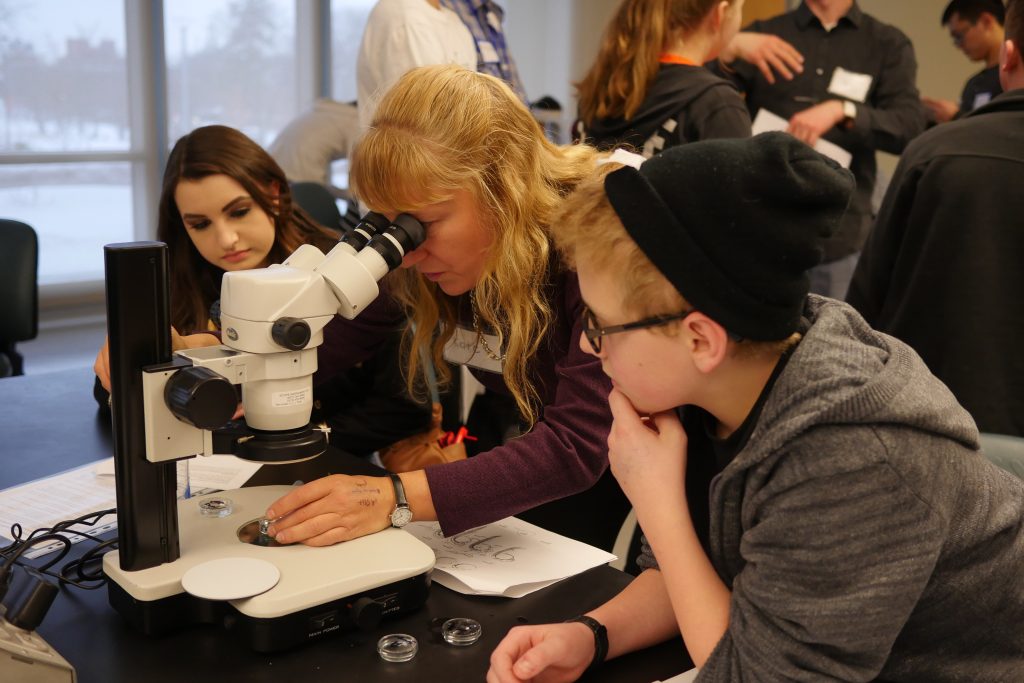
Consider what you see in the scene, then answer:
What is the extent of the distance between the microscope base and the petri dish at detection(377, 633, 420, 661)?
0.09ft

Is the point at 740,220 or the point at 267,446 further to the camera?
the point at 267,446

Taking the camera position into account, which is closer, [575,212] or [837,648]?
[837,648]

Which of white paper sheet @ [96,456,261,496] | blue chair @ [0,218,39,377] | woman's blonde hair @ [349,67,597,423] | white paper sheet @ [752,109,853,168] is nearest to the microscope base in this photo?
white paper sheet @ [96,456,261,496]

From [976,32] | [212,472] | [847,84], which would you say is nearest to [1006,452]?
[212,472]

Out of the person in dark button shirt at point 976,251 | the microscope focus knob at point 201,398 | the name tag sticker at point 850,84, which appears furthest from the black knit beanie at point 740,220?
the name tag sticker at point 850,84

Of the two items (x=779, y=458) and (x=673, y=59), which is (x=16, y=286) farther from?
(x=779, y=458)

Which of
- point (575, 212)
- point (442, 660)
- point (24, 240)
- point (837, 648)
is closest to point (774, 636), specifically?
point (837, 648)

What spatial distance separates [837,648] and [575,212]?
1.65 ft

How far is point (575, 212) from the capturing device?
1024 millimetres

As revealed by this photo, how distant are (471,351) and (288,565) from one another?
1.84 ft

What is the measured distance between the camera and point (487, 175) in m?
1.37

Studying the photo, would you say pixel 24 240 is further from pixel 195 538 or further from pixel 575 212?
pixel 575 212

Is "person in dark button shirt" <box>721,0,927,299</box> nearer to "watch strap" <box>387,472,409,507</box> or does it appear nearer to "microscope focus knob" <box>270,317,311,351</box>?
"watch strap" <box>387,472,409,507</box>

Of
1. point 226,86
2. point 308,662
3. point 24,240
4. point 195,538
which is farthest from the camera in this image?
point 226,86
